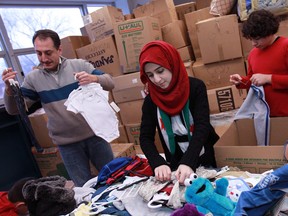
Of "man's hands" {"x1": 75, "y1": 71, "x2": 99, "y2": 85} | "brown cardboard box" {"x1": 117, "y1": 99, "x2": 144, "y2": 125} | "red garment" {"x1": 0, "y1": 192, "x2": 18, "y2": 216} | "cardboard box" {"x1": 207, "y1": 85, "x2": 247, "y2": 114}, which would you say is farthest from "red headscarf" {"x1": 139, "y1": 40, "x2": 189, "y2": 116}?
"brown cardboard box" {"x1": 117, "y1": 99, "x2": 144, "y2": 125}

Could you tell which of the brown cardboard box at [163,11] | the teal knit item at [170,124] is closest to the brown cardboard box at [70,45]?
the brown cardboard box at [163,11]

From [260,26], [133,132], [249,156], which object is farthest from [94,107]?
[133,132]

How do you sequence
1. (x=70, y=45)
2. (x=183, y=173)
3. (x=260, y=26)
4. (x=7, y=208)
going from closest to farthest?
(x=183, y=173) → (x=260, y=26) → (x=7, y=208) → (x=70, y=45)

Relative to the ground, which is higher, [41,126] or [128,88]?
[128,88]

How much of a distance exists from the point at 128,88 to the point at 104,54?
1.62 feet

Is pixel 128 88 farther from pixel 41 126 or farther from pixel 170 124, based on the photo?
pixel 170 124

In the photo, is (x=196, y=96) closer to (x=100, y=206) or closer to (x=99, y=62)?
(x=100, y=206)

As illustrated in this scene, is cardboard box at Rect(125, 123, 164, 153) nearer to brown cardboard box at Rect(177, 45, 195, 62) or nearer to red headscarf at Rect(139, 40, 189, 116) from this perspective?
brown cardboard box at Rect(177, 45, 195, 62)

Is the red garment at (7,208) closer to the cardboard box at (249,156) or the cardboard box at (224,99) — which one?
the cardboard box at (249,156)

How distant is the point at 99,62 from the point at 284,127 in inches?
82.8

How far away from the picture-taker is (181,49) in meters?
2.87

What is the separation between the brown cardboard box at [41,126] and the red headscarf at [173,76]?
2014 mm

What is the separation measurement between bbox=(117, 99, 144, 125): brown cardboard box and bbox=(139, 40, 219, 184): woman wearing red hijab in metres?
1.58

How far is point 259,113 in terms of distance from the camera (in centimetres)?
144
